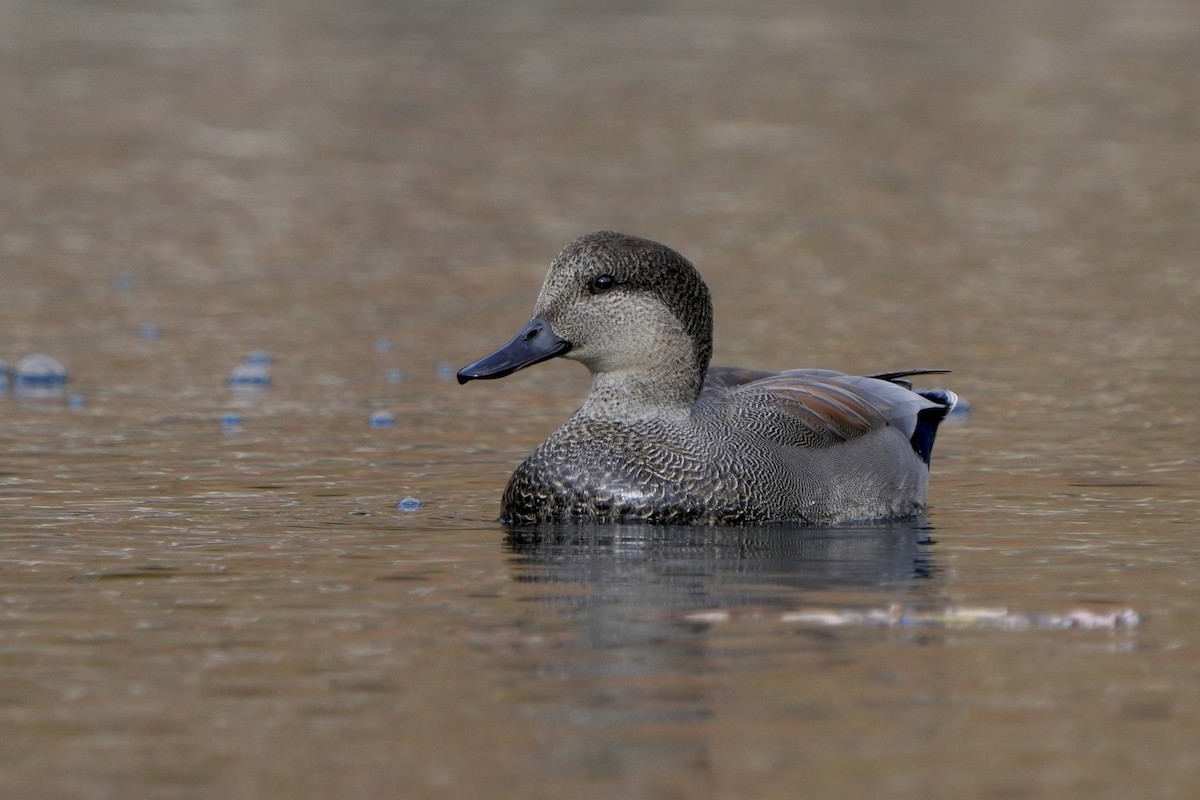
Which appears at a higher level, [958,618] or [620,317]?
[620,317]

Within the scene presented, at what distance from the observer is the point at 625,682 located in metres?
6.56

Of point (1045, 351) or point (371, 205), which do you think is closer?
point (1045, 351)

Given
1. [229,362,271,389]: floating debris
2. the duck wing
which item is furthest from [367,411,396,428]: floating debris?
the duck wing

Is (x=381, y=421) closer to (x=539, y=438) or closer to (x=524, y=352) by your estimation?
(x=539, y=438)

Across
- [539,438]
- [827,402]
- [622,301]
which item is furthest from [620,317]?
[539,438]

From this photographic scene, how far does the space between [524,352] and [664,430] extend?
684mm

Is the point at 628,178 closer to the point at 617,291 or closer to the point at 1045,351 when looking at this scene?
the point at 1045,351

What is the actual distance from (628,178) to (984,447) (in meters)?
12.7

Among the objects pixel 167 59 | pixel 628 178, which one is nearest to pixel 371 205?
pixel 628 178

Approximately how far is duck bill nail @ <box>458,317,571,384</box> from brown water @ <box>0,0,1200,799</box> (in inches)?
26.3

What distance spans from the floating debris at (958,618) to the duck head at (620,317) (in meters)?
2.36

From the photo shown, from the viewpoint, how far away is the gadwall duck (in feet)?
31.3

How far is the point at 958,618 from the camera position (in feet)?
24.7

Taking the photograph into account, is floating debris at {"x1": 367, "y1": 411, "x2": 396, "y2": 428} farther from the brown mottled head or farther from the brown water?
the brown mottled head
